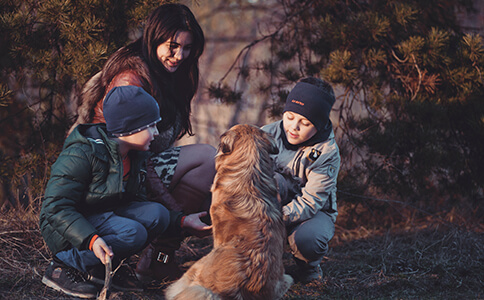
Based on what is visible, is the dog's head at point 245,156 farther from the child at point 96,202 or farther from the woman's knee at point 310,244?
the woman's knee at point 310,244

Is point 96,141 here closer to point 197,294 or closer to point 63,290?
point 63,290

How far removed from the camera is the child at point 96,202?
2834mm

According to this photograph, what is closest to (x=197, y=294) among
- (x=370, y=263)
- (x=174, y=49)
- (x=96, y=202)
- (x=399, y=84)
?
(x=96, y=202)

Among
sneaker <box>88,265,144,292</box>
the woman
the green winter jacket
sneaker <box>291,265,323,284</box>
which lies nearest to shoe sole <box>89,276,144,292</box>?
sneaker <box>88,265,144,292</box>

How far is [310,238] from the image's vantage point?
3598 millimetres

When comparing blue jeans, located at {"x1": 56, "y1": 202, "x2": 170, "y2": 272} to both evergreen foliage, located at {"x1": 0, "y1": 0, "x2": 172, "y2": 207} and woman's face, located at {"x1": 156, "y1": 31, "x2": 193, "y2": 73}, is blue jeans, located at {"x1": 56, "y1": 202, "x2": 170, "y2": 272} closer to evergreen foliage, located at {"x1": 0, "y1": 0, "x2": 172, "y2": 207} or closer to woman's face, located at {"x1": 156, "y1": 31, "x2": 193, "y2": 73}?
woman's face, located at {"x1": 156, "y1": 31, "x2": 193, "y2": 73}

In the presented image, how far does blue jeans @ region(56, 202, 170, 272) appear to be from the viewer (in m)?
2.99

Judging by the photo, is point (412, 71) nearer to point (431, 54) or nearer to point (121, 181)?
point (431, 54)

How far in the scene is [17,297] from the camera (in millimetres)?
3057

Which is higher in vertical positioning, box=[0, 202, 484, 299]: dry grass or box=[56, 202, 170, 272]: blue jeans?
box=[56, 202, 170, 272]: blue jeans

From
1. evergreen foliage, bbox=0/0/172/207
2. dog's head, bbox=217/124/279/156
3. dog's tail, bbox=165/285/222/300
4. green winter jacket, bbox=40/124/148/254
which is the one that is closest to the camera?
dog's tail, bbox=165/285/222/300

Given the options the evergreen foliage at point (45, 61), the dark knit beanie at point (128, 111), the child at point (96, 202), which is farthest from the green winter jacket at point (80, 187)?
the evergreen foliage at point (45, 61)

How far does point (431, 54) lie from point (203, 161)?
283 cm

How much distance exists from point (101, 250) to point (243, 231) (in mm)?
893
